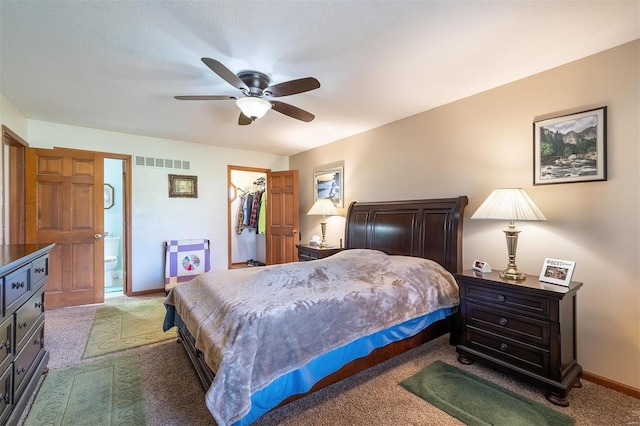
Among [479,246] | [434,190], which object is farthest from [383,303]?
[434,190]

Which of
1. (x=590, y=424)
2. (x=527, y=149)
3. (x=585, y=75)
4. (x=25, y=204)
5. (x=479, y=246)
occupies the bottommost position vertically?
(x=590, y=424)

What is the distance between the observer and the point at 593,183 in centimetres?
214

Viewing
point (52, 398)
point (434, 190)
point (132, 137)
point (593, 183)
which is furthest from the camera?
point (132, 137)

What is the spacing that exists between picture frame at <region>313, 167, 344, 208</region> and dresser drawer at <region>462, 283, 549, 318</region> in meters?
2.39

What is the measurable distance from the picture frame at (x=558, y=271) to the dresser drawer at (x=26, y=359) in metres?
3.49

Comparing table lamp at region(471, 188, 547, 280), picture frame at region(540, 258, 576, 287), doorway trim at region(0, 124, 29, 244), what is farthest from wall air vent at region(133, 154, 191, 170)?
picture frame at region(540, 258, 576, 287)

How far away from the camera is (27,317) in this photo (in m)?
1.76

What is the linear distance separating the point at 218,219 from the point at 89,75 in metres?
2.92

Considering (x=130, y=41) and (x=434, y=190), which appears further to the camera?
(x=434, y=190)

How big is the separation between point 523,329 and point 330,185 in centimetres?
318

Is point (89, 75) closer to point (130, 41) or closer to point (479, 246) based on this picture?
point (130, 41)

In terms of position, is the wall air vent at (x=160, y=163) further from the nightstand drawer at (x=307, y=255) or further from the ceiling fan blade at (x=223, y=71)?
the ceiling fan blade at (x=223, y=71)

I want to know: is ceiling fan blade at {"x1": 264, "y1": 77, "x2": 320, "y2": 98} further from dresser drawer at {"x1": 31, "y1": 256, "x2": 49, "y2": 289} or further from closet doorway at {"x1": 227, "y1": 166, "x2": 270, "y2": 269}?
closet doorway at {"x1": 227, "y1": 166, "x2": 270, "y2": 269}

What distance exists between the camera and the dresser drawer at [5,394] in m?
1.41
